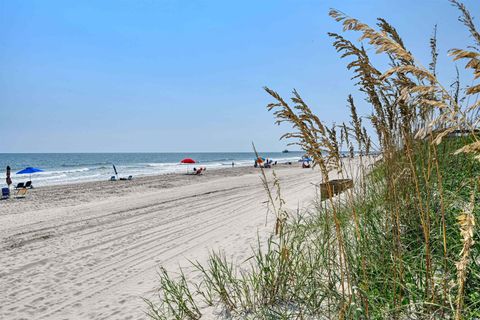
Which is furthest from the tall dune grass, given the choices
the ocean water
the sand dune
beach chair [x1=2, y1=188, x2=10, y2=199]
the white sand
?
the ocean water

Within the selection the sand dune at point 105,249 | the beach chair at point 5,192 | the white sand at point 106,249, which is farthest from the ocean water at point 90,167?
the sand dune at point 105,249

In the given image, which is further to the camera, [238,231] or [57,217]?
[57,217]

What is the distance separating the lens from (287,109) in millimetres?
1779

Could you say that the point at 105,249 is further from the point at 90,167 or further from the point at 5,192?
the point at 90,167

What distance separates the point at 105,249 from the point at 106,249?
0.9 inches

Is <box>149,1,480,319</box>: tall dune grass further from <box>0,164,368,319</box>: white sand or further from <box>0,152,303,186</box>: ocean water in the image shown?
<box>0,152,303,186</box>: ocean water

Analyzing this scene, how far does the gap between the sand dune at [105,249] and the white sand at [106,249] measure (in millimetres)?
15

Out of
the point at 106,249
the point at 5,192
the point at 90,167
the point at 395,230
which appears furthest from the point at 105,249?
the point at 90,167

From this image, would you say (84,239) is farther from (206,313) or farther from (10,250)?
(206,313)

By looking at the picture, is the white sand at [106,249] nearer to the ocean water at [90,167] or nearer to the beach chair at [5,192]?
the beach chair at [5,192]

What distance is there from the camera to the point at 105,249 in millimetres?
7727

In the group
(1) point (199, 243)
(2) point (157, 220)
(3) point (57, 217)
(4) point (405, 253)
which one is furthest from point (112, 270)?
(3) point (57, 217)

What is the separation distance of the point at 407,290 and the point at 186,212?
972 cm

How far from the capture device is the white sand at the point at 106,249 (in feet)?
16.4
